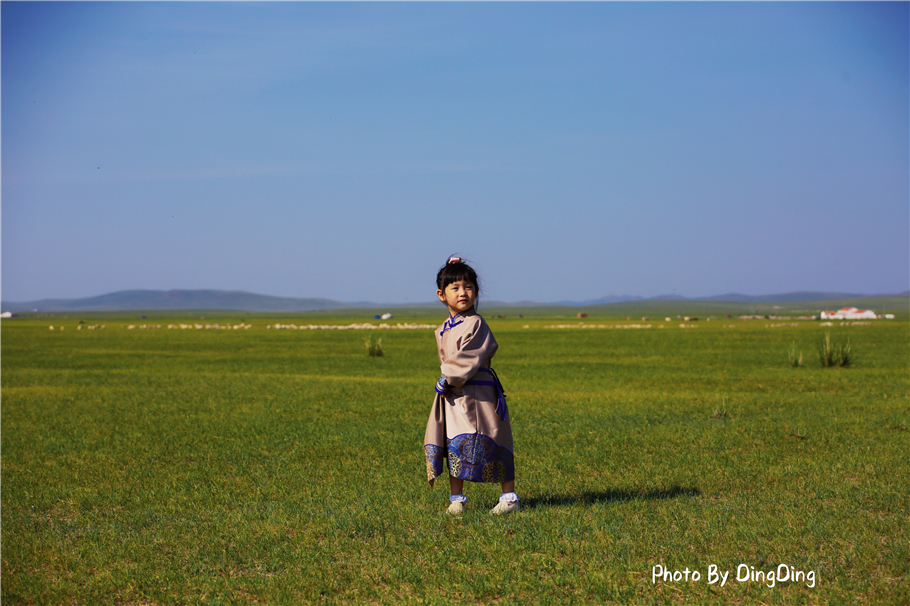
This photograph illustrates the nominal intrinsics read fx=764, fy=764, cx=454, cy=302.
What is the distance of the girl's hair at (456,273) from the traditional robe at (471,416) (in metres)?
0.34

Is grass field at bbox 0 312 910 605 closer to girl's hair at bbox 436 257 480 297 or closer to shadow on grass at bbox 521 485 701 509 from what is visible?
shadow on grass at bbox 521 485 701 509

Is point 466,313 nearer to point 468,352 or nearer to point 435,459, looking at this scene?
point 468,352

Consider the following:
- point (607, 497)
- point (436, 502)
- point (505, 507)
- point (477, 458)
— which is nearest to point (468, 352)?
point (477, 458)

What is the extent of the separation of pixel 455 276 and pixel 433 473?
176cm

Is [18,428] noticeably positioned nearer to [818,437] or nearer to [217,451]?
[217,451]

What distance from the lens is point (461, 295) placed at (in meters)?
6.79

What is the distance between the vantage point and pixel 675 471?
29.0ft

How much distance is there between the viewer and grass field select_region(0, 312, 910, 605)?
514 centimetres

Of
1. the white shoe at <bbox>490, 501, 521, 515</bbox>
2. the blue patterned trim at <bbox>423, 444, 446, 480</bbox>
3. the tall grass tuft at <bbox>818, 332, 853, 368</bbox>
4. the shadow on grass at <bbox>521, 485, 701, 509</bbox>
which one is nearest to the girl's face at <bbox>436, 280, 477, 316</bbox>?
the blue patterned trim at <bbox>423, 444, 446, 480</bbox>

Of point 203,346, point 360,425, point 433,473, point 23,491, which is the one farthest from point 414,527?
point 203,346

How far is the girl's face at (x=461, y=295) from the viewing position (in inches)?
267

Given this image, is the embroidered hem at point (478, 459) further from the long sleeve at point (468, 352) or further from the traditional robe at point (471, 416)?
the long sleeve at point (468, 352)

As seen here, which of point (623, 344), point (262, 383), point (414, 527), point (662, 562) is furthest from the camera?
point (623, 344)

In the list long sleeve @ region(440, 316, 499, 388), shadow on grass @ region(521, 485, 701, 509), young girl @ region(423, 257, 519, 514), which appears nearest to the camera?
long sleeve @ region(440, 316, 499, 388)
